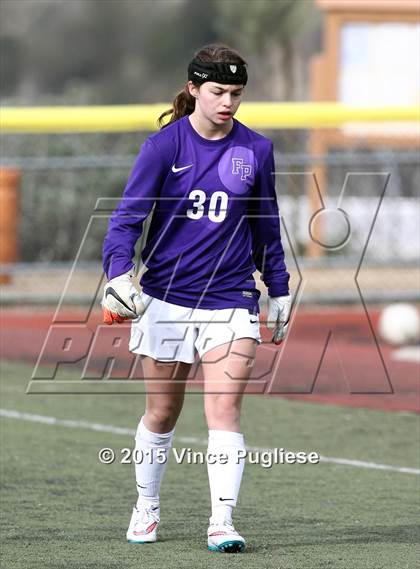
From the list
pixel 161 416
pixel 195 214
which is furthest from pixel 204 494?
pixel 195 214

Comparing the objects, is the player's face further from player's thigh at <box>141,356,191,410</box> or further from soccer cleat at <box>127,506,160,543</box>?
soccer cleat at <box>127,506,160,543</box>

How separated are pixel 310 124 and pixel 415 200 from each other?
7.60 feet

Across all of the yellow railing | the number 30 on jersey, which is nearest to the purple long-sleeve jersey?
the number 30 on jersey

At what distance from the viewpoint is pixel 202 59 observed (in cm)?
582

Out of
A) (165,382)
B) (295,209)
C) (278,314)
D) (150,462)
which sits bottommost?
(295,209)

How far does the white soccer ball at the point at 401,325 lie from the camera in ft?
41.2

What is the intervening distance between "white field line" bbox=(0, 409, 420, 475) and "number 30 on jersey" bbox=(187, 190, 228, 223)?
8.35 feet

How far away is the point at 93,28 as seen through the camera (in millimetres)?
51219

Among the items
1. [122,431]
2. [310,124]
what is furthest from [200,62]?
[310,124]

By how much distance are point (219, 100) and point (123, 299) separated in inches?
34.5

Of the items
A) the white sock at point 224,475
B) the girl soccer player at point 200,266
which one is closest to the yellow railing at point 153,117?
the girl soccer player at point 200,266

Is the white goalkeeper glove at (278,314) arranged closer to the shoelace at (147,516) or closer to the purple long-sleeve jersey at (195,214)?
the purple long-sleeve jersey at (195,214)

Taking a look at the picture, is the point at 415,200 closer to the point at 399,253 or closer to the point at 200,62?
the point at 399,253

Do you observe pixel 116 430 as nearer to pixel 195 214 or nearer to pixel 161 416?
pixel 161 416
